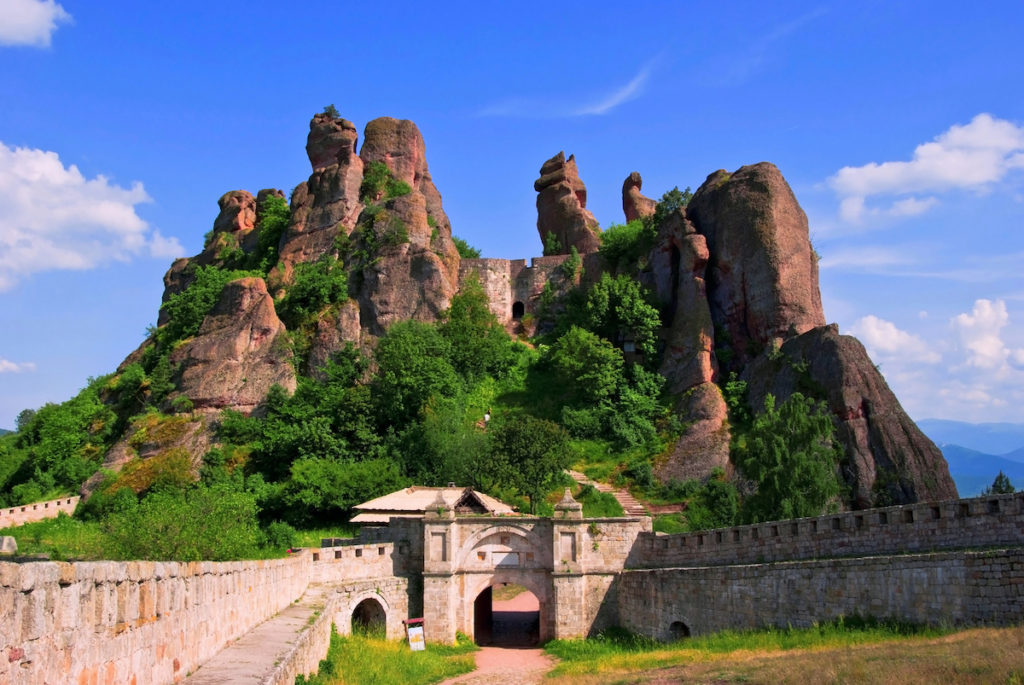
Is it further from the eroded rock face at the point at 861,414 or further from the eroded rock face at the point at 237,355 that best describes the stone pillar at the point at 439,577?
the eroded rock face at the point at 237,355

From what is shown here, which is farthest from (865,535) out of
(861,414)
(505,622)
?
(505,622)

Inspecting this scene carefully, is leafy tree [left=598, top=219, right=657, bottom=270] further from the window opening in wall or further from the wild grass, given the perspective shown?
the wild grass

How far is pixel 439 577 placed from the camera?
1185 inches

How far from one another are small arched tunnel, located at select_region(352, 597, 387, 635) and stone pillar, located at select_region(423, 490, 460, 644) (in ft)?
4.57

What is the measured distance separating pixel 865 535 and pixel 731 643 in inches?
149

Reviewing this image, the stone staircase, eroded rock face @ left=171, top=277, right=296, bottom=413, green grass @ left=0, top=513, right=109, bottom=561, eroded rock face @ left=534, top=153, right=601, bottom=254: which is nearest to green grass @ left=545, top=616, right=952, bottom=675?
the stone staircase

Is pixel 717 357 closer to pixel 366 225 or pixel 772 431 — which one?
pixel 772 431

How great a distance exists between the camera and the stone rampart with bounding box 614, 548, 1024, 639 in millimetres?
15688

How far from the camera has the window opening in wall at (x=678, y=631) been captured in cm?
2514

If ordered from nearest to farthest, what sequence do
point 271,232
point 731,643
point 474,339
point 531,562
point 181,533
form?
point 731,643
point 181,533
point 531,562
point 474,339
point 271,232

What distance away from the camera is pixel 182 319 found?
171 feet

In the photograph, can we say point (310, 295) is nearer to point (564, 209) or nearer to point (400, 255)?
point (400, 255)

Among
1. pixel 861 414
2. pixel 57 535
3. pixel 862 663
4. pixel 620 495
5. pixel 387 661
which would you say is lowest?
pixel 387 661

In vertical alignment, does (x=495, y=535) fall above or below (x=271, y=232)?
below
